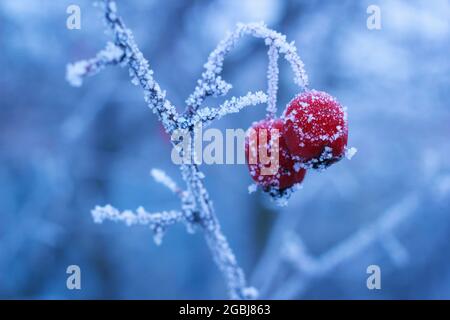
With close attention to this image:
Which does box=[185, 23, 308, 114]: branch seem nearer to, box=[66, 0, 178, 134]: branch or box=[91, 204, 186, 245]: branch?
box=[66, 0, 178, 134]: branch

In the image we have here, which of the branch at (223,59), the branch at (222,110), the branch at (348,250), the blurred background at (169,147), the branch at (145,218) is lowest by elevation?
the branch at (145,218)

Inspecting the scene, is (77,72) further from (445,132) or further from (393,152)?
(393,152)

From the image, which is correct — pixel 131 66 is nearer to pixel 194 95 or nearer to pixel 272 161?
pixel 194 95

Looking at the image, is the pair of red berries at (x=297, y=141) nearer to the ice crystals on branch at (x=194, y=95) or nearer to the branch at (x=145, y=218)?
the ice crystals on branch at (x=194, y=95)

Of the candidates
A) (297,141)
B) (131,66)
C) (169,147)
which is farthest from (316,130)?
(169,147)

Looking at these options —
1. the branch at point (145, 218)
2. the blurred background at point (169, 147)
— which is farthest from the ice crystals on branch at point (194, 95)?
the blurred background at point (169, 147)

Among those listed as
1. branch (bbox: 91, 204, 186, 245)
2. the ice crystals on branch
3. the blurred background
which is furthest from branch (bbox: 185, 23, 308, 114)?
the blurred background
